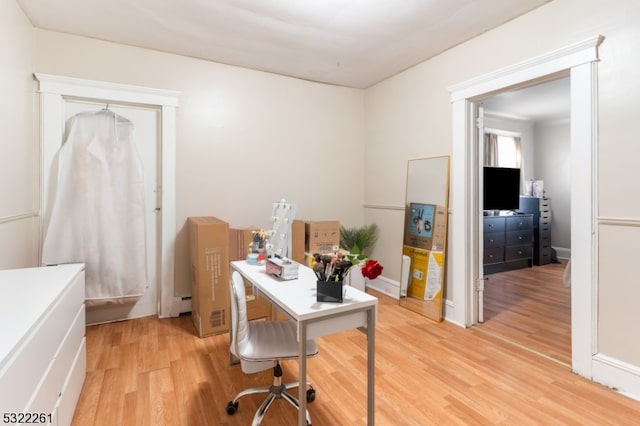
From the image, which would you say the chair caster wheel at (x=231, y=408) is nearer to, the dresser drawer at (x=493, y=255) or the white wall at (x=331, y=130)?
the white wall at (x=331, y=130)

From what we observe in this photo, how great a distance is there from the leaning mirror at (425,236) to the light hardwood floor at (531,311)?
1.87 ft

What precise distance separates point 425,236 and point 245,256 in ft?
6.24

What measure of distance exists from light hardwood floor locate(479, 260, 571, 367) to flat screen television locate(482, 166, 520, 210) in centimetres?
113

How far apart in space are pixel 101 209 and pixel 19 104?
0.99 m

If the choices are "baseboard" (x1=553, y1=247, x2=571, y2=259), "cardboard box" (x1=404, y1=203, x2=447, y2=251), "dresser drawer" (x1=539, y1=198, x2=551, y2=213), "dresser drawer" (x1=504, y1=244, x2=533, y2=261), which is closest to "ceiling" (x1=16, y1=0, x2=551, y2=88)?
"cardboard box" (x1=404, y1=203, x2=447, y2=251)

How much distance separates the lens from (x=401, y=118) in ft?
12.6

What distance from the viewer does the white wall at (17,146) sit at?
2.25m

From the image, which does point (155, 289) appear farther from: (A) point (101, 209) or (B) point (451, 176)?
(B) point (451, 176)

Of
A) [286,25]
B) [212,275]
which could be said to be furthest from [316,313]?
[286,25]

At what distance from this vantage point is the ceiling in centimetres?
249

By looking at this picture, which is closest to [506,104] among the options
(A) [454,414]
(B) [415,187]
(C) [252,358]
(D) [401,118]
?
(D) [401,118]

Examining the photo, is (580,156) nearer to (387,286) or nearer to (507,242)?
(387,286)

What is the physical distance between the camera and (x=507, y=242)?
17.7 ft

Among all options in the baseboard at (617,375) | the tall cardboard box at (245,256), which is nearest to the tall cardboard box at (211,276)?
the tall cardboard box at (245,256)
